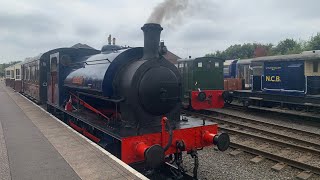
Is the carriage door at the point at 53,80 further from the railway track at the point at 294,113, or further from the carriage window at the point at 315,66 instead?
the carriage window at the point at 315,66

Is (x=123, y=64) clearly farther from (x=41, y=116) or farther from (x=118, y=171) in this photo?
(x=41, y=116)

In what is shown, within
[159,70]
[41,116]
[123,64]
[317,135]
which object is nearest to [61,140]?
[123,64]

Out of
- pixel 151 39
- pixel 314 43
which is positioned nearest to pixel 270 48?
pixel 314 43

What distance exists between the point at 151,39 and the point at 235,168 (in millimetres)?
3381

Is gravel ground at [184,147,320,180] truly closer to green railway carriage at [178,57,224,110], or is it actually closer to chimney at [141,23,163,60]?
chimney at [141,23,163,60]

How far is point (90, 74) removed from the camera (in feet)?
23.7

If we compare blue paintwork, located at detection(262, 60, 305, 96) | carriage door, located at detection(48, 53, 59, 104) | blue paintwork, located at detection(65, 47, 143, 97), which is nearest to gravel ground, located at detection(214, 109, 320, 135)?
blue paintwork, located at detection(262, 60, 305, 96)

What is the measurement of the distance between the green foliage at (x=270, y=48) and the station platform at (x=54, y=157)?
45140mm

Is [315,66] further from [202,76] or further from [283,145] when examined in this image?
[283,145]

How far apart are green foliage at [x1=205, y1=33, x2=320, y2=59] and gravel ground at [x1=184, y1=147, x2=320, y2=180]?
142 feet

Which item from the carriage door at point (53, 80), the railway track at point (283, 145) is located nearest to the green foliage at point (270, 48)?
the railway track at point (283, 145)

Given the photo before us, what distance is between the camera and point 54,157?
6.08 m

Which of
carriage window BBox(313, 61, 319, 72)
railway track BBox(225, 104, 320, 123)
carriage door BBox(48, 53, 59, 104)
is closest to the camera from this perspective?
carriage door BBox(48, 53, 59, 104)

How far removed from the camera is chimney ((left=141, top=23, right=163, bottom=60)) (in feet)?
20.6
